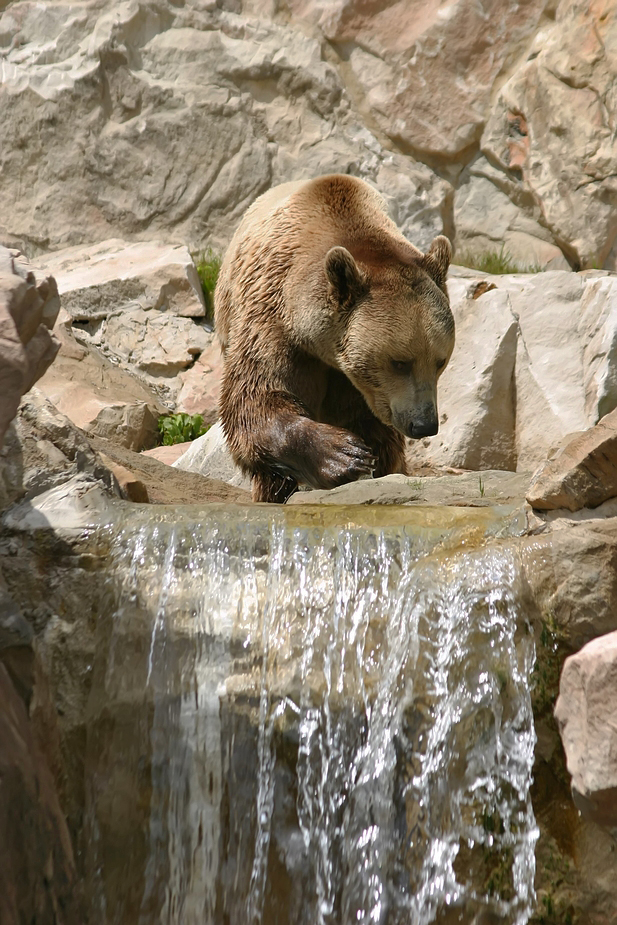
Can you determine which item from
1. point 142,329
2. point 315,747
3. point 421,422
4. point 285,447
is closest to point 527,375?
point 421,422

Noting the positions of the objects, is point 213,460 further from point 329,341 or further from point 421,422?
point 421,422

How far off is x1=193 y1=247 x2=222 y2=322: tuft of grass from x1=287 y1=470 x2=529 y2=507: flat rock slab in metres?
4.51

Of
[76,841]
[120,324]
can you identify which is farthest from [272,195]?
[76,841]

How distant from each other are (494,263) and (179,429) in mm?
3226

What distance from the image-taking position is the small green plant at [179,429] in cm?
798

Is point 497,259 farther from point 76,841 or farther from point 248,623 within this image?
point 76,841

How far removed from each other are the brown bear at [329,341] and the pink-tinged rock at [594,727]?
2212 millimetres

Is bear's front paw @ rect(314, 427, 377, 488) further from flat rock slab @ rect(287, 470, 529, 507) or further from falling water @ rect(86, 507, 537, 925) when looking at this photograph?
falling water @ rect(86, 507, 537, 925)

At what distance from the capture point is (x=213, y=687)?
130 inches

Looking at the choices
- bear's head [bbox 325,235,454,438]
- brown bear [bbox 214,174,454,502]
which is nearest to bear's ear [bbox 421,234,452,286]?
brown bear [bbox 214,174,454,502]

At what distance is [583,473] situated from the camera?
3256mm

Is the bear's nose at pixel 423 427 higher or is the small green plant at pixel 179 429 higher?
the bear's nose at pixel 423 427

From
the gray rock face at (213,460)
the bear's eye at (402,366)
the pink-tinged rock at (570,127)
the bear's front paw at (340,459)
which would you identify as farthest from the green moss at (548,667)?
the pink-tinged rock at (570,127)

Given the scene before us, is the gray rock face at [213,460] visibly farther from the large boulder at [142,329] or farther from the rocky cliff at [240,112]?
the rocky cliff at [240,112]
